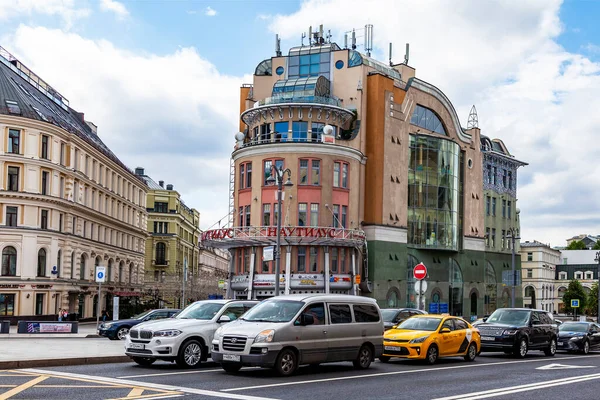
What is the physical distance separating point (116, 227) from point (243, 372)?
2370 inches

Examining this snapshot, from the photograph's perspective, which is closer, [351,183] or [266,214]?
[266,214]

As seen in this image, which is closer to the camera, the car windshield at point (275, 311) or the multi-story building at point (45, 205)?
the car windshield at point (275, 311)

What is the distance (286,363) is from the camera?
1722cm

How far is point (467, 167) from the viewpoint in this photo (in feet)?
225

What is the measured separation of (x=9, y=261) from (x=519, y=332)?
40.3 meters

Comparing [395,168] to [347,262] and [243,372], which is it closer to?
[347,262]

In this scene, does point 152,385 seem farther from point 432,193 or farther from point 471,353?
point 432,193

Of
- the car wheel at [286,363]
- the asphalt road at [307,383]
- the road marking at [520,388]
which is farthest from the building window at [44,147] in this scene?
the road marking at [520,388]

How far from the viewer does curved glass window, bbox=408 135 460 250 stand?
60938 millimetres

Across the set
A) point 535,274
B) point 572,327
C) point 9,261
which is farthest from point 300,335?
point 535,274

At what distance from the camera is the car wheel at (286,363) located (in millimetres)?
17000

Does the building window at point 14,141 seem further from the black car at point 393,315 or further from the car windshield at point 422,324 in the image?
the car windshield at point 422,324

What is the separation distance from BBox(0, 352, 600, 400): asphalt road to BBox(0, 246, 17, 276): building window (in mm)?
38270

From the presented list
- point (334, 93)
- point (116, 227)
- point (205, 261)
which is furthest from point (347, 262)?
point (205, 261)
